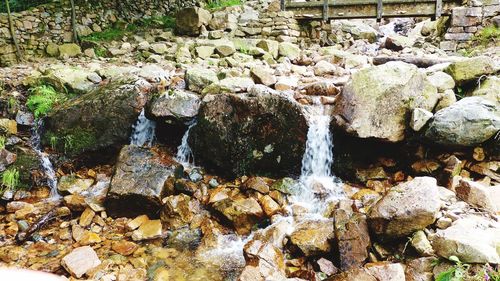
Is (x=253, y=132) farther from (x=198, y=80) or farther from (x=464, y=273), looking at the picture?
(x=464, y=273)

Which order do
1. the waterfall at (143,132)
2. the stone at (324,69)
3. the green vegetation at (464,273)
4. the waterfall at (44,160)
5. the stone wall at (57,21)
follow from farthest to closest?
the stone wall at (57,21), the stone at (324,69), the waterfall at (143,132), the waterfall at (44,160), the green vegetation at (464,273)

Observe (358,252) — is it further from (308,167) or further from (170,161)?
(170,161)

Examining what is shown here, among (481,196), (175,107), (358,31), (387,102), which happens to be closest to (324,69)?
(387,102)

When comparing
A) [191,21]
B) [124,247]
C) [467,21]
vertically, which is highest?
[191,21]

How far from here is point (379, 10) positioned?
10.6 metres

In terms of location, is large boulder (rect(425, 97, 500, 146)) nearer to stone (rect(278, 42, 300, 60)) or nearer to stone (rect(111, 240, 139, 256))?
stone (rect(111, 240, 139, 256))

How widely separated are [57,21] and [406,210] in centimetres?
1015

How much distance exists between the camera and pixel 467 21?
10000 millimetres

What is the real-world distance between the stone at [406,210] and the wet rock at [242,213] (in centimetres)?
162

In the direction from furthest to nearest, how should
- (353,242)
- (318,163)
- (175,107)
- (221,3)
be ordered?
(221,3)
(175,107)
(318,163)
(353,242)

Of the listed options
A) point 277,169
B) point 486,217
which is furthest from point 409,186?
point 277,169

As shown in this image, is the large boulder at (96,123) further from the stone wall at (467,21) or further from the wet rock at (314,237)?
the stone wall at (467,21)

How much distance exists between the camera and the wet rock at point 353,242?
390 centimetres

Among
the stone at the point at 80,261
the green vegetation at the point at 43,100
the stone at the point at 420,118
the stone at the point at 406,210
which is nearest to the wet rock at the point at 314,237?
the stone at the point at 406,210
